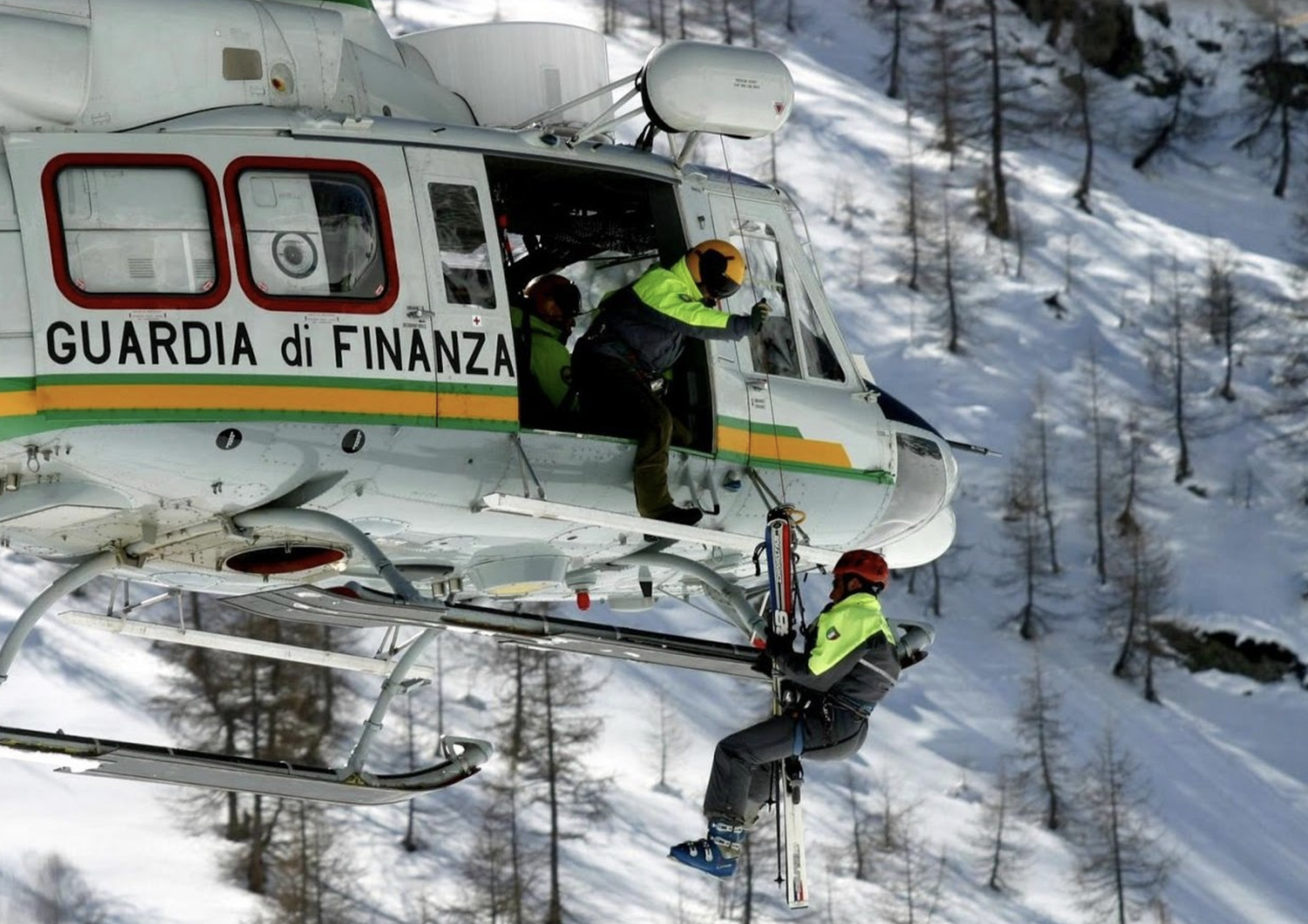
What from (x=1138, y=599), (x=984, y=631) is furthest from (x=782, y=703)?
(x=1138, y=599)

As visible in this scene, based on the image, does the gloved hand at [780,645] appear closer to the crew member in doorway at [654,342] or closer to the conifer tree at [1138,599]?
the crew member in doorway at [654,342]

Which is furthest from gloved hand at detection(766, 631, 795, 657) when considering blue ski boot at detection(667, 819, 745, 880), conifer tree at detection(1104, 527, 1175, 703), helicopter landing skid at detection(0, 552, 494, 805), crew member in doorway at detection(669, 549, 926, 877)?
conifer tree at detection(1104, 527, 1175, 703)

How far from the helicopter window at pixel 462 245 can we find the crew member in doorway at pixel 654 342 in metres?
1.11

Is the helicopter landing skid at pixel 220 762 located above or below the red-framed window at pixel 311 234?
below

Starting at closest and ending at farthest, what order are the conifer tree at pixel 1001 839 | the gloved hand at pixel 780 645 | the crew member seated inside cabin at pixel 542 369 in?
the gloved hand at pixel 780 645, the crew member seated inside cabin at pixel 542 369, the conifer tree at pixel 1001 839

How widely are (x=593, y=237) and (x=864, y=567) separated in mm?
3616

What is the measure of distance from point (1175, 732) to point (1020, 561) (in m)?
7.68

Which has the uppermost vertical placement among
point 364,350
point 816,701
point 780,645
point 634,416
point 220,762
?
point 364,350

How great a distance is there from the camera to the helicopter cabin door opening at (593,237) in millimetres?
14219

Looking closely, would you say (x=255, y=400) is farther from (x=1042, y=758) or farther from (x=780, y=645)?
(x=1042, y=758)

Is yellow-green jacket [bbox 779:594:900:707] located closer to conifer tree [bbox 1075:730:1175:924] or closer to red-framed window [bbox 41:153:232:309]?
red-framed window [bbox 41:153:232:309]

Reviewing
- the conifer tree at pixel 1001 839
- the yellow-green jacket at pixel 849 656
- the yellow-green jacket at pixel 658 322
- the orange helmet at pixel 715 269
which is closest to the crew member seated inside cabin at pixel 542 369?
the yellow-green jacket at pixel 658 322

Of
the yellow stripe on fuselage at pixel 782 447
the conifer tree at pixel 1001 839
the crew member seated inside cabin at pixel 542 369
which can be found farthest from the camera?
the conifer tree at pixel 1001 839

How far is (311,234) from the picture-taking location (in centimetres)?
1234
